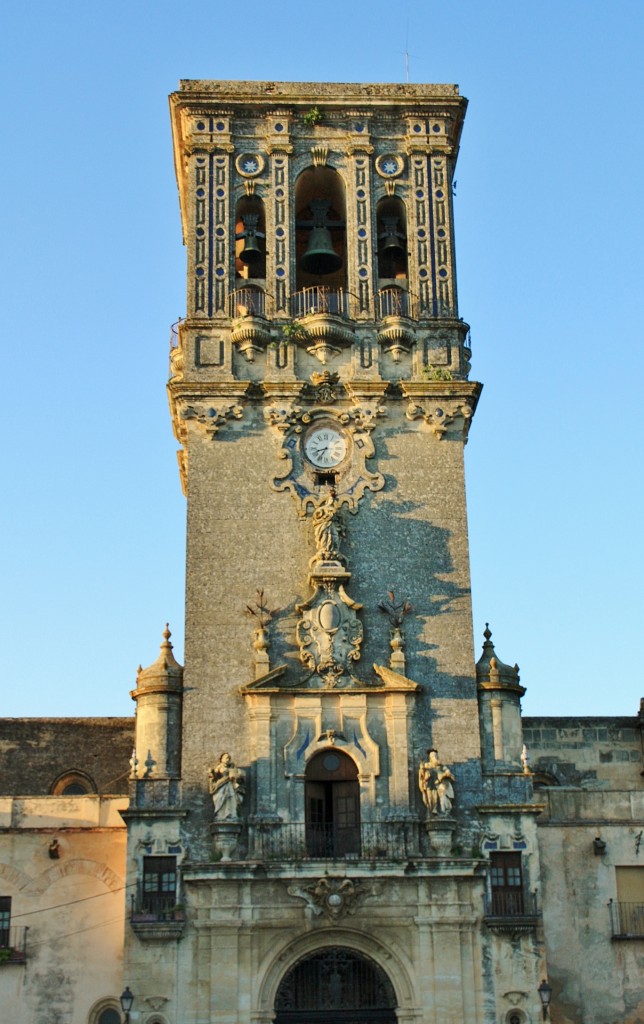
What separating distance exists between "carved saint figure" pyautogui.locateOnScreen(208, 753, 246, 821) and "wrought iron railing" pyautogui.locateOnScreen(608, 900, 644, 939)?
861cm

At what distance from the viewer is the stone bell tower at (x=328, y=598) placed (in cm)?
3241

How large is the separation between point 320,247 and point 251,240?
69.0 inches

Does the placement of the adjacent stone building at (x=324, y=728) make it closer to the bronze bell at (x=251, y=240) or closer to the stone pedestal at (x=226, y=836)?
the stone pedestal at (x=226, y=836)

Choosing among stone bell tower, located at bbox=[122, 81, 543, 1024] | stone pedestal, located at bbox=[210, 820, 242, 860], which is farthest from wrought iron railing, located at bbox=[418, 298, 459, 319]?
stone pedestal, located at bbox=[210, 820, 242, 860]

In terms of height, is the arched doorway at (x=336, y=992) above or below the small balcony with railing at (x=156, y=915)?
below

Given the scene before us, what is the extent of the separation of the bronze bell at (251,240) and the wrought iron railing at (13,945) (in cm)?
1717

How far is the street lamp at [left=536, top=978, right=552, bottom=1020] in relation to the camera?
31469 millimetres

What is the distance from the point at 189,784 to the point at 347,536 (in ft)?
22.1

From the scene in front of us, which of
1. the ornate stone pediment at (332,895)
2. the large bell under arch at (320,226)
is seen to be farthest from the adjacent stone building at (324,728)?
the large bell under arch at (320,226)

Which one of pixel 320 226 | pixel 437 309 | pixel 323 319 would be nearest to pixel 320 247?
pixel 320 226

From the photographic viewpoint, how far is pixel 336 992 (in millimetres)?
32594

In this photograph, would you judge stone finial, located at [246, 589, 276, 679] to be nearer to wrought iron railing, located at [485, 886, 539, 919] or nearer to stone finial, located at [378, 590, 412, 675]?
stone finial, located at [378, 590, 412, 675]

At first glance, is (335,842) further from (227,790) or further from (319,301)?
(319,301)

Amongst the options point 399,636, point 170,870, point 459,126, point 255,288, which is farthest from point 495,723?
point 459,126
